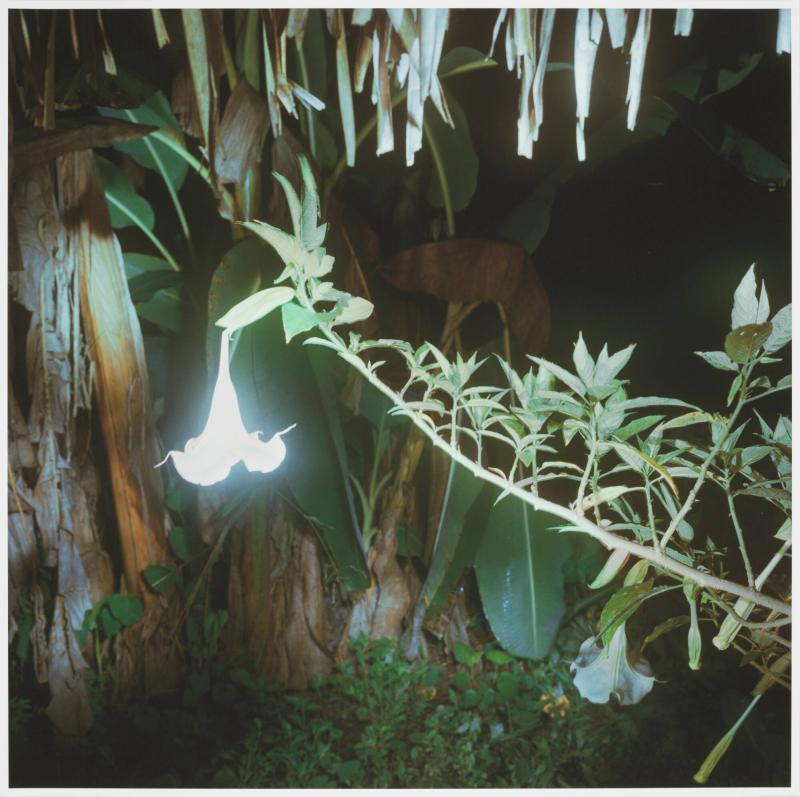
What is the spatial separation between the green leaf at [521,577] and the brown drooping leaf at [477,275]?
0.91 ft

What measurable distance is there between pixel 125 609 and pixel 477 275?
70cm

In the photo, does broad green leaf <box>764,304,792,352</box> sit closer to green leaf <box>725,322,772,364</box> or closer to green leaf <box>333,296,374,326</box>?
green leaf <box>725,322,772,364</box>

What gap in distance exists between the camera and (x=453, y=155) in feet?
3.15

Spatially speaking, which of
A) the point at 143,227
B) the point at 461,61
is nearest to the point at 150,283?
the point at 143,227

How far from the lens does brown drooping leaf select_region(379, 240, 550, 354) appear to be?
0.94 m

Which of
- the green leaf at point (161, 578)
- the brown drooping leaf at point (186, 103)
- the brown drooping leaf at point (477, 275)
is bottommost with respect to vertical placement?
the green leaf at point (161, 578)

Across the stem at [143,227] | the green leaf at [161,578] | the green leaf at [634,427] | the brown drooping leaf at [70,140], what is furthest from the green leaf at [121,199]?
the green leaf at [634,427]

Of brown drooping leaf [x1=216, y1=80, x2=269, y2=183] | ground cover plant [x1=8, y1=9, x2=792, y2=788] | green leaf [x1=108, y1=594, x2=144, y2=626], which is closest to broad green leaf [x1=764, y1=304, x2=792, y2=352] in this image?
ground cover plant [x1=8, y1=9, x2=792, y2=788]

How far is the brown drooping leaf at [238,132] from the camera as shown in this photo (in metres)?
0.91

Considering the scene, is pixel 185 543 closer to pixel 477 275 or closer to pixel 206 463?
pixel 206 463

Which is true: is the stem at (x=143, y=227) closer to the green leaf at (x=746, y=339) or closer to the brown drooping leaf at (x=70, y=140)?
the brown drooping leaf at (x=70, y=140)

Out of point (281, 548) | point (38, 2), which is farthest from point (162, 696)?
point (38, 2)

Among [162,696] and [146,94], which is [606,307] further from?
[162,696]

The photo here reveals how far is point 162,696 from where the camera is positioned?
38.4 inches
